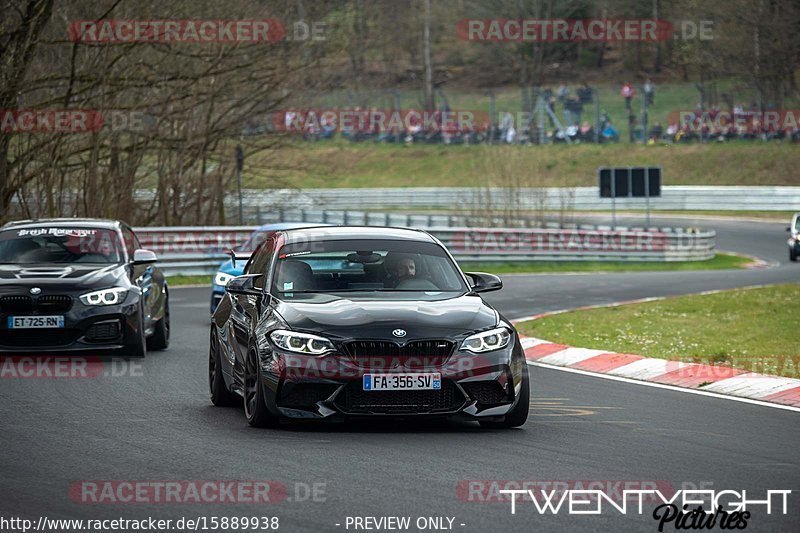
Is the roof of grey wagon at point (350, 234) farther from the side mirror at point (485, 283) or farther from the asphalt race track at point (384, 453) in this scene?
the asphalt race track at point (384, 453)

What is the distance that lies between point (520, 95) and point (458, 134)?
390cm

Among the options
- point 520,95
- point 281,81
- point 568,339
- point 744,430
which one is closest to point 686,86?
point 520,95

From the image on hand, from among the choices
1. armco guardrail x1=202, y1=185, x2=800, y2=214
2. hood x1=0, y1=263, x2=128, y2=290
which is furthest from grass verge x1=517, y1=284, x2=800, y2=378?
armco guardrail x1=202, y1=185, x2=800, y2=214

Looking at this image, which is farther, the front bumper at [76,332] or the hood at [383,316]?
the front bumper at [76,332]

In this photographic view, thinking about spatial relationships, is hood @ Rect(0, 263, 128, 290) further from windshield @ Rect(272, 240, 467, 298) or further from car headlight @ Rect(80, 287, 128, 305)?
windshield @ Rect(272, 240, 467, 298)

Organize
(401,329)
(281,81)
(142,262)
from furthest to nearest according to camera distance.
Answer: (281,81), (142,262), (401,329)

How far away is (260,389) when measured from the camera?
9.49m

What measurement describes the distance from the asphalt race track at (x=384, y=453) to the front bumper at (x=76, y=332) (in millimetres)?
1351

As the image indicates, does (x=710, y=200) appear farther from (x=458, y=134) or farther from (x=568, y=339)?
(x=568, y=339)

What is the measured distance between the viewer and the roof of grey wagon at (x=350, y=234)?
10688 mm

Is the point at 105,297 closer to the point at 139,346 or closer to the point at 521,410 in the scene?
the point at 139,346

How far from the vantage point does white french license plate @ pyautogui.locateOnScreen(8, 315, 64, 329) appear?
46.8 ft

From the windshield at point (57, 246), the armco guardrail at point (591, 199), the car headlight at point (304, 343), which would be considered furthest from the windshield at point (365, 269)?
the armco guardrail at point (591, 199)

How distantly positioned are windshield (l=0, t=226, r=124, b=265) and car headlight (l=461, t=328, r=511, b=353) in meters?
7.02
